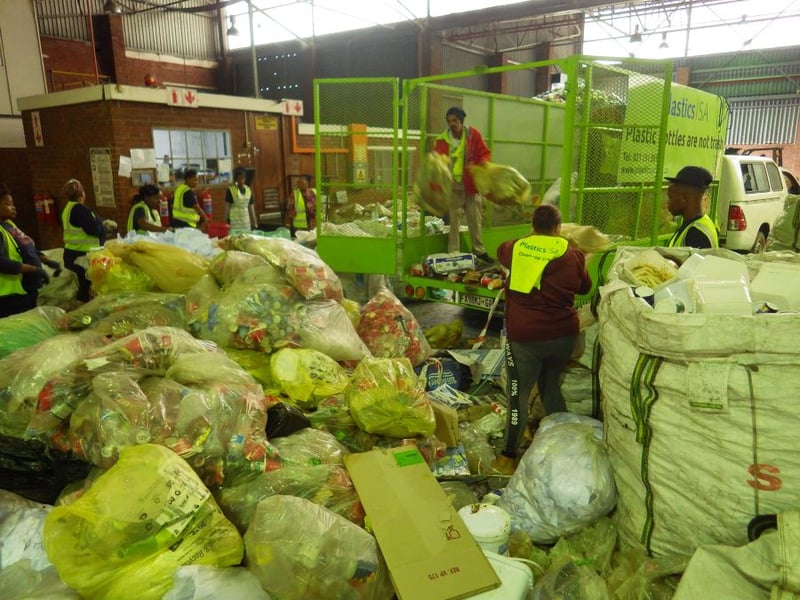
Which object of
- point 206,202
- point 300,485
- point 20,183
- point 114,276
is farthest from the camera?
point 20,183

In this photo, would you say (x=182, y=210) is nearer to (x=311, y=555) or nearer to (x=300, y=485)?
(x=300, y=485)

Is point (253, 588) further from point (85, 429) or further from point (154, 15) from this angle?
point (154, 15)

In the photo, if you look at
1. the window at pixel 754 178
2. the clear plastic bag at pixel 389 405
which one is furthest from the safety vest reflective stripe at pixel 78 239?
the window at pixel 754 178

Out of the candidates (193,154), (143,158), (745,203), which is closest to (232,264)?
(143,158)

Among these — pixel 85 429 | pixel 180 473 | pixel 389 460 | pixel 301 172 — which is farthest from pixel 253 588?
pixel 301 172

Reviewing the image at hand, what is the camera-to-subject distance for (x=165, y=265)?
4.11m

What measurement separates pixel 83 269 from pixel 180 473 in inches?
196

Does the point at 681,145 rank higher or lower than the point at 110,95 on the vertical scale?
lower

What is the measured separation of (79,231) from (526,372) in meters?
5.00

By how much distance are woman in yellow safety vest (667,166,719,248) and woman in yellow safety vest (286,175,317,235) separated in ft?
21.2

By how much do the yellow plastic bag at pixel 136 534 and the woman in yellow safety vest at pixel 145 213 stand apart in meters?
5.08

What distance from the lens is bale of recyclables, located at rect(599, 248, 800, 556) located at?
1.82 metres

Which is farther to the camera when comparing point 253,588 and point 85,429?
point 85,429

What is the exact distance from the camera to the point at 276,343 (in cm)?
350
